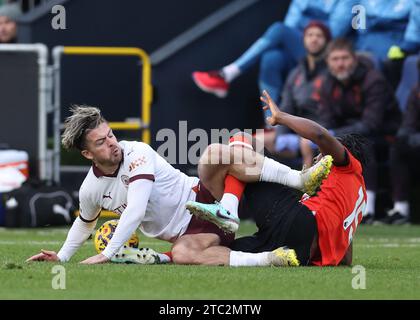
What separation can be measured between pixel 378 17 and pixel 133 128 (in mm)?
3386

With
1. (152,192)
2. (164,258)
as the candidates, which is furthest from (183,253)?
(152,192)

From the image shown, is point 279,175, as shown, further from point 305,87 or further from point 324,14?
point 324,14

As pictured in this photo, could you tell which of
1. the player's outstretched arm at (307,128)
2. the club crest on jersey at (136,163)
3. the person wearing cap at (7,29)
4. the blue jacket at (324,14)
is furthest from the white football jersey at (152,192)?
the person wearing cap at (7,29)

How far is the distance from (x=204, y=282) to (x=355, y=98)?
23.5 ft

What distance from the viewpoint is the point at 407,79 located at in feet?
47.8

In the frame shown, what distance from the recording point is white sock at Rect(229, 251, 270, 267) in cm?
837

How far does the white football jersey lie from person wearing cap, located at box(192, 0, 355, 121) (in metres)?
6.39

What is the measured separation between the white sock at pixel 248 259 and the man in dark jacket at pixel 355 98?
5788 mm

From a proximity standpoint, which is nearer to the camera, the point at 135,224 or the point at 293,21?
the point at 135,224

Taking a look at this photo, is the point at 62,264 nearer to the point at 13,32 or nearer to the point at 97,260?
the point at 97,260

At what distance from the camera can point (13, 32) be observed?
15.4 metres

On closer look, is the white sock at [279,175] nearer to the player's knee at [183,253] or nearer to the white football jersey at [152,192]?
the white football jersey at [152,192]

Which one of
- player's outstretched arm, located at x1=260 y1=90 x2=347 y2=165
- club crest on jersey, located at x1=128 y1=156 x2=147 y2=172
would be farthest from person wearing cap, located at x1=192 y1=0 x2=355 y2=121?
player's outstretched arm, located at x1=260 y1=90 x2=347 y2=165
